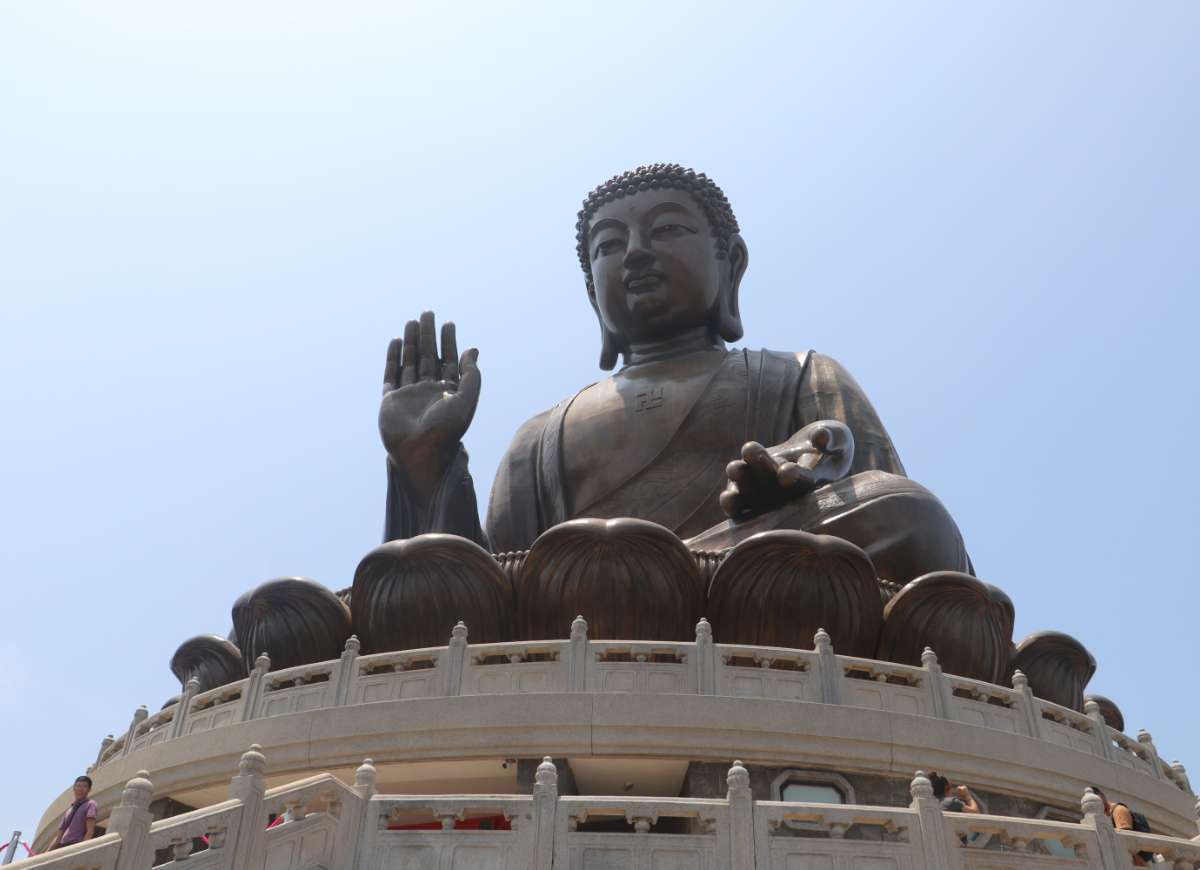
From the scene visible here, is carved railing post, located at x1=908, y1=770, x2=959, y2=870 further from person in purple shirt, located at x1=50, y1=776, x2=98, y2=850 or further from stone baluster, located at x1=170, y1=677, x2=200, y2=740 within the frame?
stone baluster, located at x1=170, y1=677, x2=200, y2=740

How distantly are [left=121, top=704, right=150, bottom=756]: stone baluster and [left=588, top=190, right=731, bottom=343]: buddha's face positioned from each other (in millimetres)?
7700

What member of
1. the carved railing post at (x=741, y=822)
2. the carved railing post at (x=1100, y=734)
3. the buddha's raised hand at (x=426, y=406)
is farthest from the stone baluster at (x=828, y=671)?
the buddha's raised hand at (x=426, y=406)

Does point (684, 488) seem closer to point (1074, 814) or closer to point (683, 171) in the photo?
point (683, 171)

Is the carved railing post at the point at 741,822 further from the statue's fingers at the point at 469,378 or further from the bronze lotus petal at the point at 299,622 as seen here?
the statue's fingers at the point at 469,378

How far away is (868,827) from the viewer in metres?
7.08

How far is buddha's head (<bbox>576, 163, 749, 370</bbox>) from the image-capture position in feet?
48.8

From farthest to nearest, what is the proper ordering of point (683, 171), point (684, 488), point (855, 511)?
point (683, 171) < point (684, 488) < point (855, 511)

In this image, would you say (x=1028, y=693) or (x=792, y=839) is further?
(x=1028, y=693)

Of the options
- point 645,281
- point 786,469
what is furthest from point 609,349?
point 786,469

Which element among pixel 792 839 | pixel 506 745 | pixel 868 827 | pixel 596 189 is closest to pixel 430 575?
pixel 506 745

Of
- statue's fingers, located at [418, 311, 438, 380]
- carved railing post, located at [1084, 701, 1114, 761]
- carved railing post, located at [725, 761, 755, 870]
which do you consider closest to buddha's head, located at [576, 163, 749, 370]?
statue's fingers, located at [418, 311, 438, 380]

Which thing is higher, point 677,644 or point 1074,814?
point 677,644

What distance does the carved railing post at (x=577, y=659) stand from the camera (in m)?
7.84

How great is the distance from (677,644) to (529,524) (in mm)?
5976
